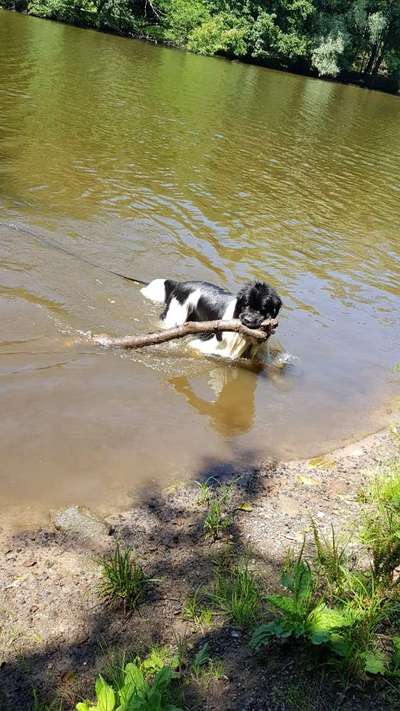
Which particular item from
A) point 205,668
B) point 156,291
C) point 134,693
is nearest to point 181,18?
point 156,291

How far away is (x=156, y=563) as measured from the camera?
139 inches

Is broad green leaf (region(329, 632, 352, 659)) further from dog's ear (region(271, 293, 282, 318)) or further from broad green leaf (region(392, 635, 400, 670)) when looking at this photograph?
dog's ear (region(271, 293, 282, 318))

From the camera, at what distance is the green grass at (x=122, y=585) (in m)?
3.17

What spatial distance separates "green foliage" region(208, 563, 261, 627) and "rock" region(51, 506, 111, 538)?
0.83 m

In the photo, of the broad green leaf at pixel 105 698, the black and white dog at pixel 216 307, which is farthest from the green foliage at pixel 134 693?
the black and white dog at pixel 216 307

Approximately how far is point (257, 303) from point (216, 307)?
2.70ft

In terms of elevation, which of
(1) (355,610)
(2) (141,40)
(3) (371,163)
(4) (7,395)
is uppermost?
(2) (141,40)

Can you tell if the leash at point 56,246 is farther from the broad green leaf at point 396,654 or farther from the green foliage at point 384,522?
the broad green leaf at point 396,654

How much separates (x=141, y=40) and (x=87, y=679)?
4983cm

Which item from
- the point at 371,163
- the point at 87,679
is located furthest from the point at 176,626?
the point at 371,163

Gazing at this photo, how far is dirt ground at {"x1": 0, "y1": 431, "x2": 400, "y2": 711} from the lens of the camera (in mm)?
2633

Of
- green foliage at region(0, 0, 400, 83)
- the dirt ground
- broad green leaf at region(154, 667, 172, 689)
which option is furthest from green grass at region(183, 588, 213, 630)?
green foliage at region(0, 0, 400, 83)

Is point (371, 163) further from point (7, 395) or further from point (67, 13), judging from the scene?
point (67, 13)

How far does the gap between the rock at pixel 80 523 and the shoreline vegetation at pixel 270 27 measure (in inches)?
1878
